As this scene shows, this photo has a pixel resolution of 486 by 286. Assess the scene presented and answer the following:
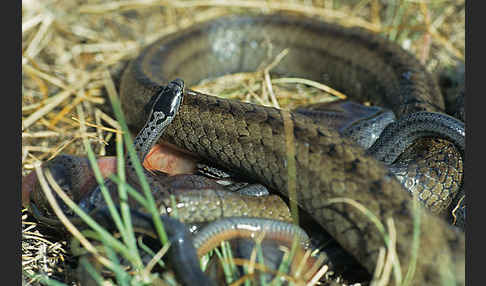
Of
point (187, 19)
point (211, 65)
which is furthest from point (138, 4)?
point (211, 65)

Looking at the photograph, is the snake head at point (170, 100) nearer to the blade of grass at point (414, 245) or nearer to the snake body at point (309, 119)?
the snake body at point (309, 119)

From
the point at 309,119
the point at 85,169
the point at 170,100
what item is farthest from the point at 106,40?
the point at 309,119

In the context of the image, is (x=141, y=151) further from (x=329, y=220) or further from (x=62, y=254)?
(x=329, y=220)

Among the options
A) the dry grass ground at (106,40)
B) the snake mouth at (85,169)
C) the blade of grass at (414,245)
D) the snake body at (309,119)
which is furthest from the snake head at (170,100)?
the blade of grass at (414,245)

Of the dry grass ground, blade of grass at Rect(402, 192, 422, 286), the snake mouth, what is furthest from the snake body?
the dry grass ground

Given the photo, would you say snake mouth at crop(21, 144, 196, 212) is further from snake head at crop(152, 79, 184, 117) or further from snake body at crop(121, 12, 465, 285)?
snake head at crop(152, 79, 184, 117)

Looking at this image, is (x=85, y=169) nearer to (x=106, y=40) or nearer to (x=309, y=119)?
(x=309, y=119)
